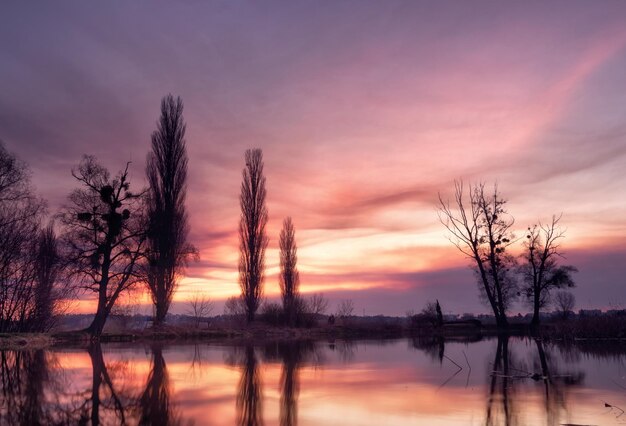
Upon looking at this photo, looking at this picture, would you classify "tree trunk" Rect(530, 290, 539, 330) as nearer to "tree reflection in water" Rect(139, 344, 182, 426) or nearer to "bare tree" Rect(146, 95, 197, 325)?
"bare tree" Rect(146, 95, 197, 325)

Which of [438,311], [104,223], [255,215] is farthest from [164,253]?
[438,311]

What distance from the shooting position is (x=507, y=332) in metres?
33.1

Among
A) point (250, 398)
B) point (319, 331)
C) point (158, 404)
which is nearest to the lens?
point (158, 404)

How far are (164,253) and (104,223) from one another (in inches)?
193

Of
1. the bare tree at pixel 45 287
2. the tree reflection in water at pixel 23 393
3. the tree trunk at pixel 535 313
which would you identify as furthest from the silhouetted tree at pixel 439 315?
the tree reflection in water at pixel 23 393

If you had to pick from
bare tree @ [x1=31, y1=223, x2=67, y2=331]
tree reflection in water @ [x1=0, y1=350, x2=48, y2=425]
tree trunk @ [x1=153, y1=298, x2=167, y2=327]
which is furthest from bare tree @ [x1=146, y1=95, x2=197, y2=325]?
tree reflection in water @ [x1=0, y1=350, x2=48, y2=425]

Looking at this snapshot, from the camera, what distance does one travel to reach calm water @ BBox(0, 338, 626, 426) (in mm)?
6543

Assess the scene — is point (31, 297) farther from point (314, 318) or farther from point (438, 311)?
point (438, 311)

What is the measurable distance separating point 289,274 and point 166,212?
12557mm

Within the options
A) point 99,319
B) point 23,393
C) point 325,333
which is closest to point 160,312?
point 99,319

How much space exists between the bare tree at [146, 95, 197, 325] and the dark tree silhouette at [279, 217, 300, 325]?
399 inches

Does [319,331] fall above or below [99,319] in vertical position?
below

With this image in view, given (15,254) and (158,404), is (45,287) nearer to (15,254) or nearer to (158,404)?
(15,254)

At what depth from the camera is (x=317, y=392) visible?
29.0 feet
